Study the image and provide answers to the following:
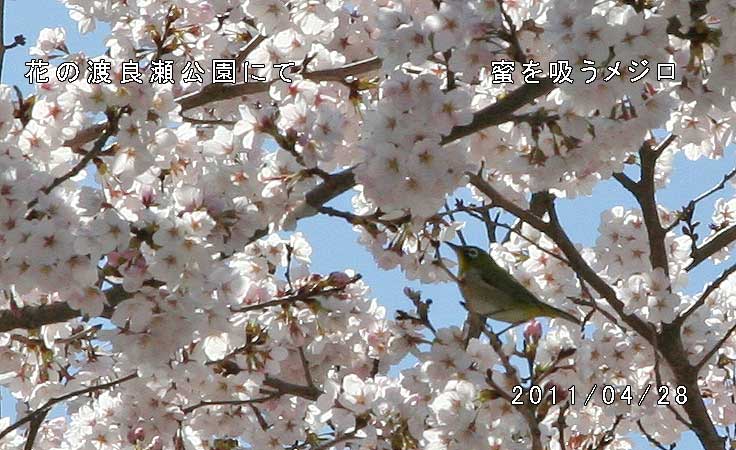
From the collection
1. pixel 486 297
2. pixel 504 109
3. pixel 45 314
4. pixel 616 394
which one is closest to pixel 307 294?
pixel 486 297

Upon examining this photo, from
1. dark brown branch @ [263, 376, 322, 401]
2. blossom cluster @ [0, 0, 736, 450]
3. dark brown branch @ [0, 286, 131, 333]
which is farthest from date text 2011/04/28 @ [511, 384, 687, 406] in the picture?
dark brown branch @ [0, 286, 131, 333]

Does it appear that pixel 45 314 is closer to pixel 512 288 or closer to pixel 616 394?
pixel 512 288

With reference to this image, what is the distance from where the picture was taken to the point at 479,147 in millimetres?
4508

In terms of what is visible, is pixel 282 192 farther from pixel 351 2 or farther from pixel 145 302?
pixel 351 2

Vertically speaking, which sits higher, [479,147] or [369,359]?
[479,147]

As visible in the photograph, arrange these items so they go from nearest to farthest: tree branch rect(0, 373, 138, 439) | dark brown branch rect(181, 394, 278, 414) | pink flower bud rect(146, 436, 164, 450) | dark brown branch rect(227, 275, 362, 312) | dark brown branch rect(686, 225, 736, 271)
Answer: tree branch rect(0, 373, 138, 439)
dark brown branch rect(227, 275, 362, 312)
dark brown branch rect(181, 394, 278, 414)
pink flower bud rect(146, 436, 164, 450)
dark brown branch rect(686, 225, 736, 271)

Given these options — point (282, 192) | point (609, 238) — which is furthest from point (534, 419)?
point (609, 238)

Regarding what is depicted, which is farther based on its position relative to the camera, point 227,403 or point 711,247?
point 711,247

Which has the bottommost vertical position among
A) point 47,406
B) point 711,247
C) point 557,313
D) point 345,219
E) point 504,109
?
point 47,406

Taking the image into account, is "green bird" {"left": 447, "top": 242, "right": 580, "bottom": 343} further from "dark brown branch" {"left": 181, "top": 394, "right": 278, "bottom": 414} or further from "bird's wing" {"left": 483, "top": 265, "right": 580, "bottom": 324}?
"dark brown branch" {"left": 181, "top": 394, "right": 278, "bottom": 414}

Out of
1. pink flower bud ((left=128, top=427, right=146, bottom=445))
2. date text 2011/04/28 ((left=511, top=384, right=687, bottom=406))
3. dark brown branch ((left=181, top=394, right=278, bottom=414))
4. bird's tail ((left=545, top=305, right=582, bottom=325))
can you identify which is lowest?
pink flower bud ((left=128, top=427, right=146, bottom=445))

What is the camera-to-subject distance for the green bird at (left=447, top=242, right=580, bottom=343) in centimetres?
473

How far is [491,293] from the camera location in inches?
187

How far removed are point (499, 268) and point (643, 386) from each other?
3.13ft
